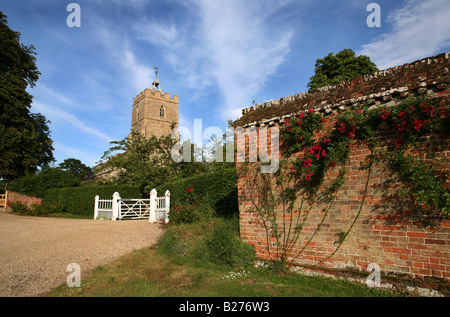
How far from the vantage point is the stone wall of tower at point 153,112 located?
137 feet

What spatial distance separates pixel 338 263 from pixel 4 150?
917 inches

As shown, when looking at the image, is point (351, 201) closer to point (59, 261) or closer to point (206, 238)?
point (206, 238)

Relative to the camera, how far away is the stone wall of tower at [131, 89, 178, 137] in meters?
41.7

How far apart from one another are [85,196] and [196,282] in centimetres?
1726

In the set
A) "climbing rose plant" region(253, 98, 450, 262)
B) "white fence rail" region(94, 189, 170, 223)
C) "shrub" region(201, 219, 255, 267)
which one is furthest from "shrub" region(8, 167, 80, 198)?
"climbing rose plant" region(253, 98, 450, 262)

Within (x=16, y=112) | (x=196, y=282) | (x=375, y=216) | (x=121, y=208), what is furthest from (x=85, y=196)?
(x=375, y=216)

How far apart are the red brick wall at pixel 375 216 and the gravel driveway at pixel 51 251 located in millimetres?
4420

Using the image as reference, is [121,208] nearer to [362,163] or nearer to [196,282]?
[196,282]

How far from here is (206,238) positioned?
6.37 meters

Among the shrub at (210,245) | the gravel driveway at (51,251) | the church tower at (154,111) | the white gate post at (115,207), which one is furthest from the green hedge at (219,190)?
the church tower at (154,111)

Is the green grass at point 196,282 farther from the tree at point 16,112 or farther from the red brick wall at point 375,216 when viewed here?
the tree at point 16,112

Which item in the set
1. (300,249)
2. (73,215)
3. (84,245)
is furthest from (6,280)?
(73,215)

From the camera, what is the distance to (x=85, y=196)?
1862 cm

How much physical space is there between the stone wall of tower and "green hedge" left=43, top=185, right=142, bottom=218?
22077 mm
